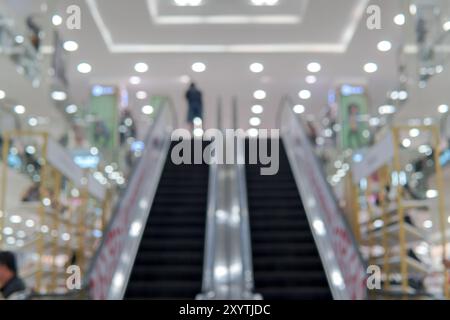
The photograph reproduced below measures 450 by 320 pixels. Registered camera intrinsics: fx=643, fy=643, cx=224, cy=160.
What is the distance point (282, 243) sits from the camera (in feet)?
21.4

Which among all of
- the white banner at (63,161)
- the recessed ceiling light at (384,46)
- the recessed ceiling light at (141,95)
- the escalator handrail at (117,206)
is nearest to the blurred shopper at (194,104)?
the escalator handrail at (117,206)

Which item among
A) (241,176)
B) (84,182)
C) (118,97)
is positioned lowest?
(84,182)

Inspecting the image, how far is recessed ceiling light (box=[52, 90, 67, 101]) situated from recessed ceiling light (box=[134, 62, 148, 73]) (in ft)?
10.0

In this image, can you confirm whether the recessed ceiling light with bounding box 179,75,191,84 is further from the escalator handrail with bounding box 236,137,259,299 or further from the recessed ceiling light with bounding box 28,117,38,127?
the recessed ceiling light with bounding box 28,117,38,127

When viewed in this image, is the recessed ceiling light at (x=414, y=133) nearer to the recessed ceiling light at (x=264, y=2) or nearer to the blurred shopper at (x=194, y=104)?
the recessed ceiling light at (x=264, y=2)

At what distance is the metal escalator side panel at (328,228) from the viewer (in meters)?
5.17

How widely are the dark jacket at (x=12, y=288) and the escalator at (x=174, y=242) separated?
1.77m

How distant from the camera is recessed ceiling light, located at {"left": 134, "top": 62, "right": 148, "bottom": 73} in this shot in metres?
13.2

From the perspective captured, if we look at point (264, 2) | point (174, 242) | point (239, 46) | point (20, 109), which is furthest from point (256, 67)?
point (174, 242)

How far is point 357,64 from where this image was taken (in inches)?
514

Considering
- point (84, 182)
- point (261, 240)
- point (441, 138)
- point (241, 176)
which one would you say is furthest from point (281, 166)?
point (84, 182)

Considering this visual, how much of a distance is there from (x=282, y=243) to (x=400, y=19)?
5290 mm

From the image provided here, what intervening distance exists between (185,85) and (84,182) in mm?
8301

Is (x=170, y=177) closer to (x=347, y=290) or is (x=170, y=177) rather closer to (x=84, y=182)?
(x=84, y=182)
